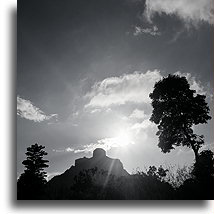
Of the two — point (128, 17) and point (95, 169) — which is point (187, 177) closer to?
point (95, 169)

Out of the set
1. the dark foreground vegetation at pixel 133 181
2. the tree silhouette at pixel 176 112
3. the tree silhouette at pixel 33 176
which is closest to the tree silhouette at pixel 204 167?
the dark foreground vegetation at pixel 133 181

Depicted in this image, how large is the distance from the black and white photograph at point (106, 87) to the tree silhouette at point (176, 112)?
4.8 inches

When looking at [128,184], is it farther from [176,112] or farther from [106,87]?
[176,112]

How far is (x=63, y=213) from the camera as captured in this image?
175 inches

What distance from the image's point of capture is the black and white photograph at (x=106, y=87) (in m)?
4.91

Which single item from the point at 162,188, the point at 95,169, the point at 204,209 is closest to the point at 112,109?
the point at 95,169

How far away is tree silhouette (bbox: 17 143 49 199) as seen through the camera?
4609mm

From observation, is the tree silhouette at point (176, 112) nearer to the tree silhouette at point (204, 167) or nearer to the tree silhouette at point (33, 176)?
the tree silhouette at point (204, 167)

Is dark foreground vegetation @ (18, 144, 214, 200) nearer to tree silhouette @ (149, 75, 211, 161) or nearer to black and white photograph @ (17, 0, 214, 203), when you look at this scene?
black and white photograph @ (17, 0, 214, 203)

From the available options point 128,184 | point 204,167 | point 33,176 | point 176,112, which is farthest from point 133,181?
point 176,112

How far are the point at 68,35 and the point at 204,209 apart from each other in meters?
4.93

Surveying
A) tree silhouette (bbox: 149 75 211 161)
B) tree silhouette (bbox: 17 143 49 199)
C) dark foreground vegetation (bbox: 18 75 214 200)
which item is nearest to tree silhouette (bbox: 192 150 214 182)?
dark foreground vegetation (bbox: 18 75 214 200)

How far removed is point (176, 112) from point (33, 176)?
14.9 feet

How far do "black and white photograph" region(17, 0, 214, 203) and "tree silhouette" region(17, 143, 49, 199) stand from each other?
2cm
